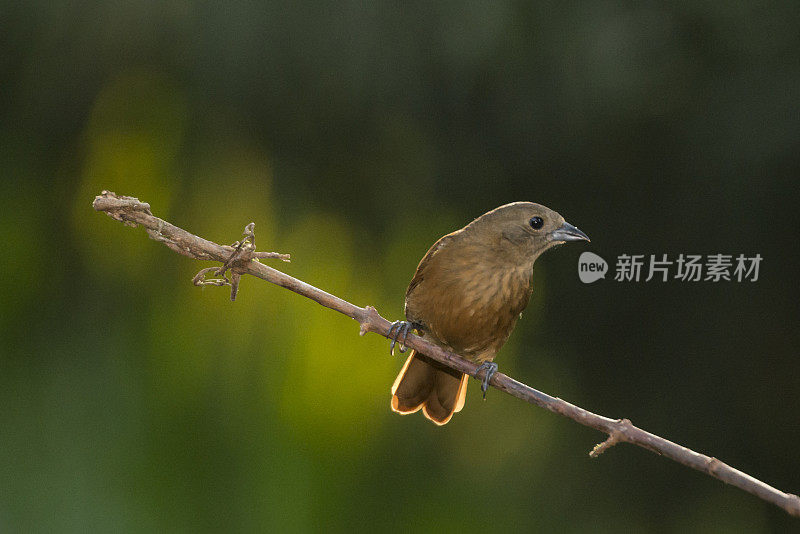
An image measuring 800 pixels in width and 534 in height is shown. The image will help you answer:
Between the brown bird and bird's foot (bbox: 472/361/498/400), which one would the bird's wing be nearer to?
the brown bird

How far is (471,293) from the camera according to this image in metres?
3.06

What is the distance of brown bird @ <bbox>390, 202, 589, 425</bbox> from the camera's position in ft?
10.0

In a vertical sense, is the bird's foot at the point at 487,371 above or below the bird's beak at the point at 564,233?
below

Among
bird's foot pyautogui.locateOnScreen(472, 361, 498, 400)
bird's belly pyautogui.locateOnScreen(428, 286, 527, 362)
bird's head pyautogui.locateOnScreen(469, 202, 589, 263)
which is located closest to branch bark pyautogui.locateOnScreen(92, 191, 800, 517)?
bird's foot pyautogui.locateOnScreen(472, 361, 498, 400)

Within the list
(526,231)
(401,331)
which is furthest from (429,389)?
(526,231)

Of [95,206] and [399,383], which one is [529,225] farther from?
[95,206]

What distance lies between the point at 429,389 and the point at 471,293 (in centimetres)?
50

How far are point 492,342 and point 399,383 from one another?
1.47 feet

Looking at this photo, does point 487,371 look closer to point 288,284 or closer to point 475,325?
point 475,325

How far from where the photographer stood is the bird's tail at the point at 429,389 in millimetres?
3289

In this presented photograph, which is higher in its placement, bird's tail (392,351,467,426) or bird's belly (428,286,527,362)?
bird's belly (428,286,527,362)

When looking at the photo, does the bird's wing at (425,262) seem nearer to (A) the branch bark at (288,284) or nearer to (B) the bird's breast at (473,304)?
(B) the bird's breast at (473,304)

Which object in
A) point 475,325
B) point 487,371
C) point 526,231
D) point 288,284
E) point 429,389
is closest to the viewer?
point 288,284

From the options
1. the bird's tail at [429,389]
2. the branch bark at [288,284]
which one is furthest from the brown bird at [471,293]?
the branch bark at [288,284]
